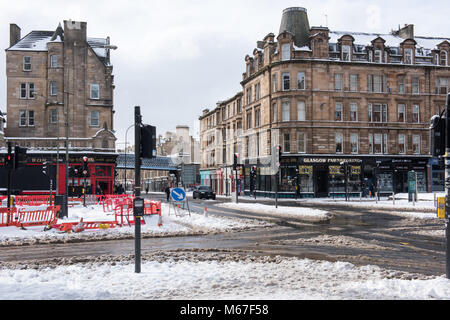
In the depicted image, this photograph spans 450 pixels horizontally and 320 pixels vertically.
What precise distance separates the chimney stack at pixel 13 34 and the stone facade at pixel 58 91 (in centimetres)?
214

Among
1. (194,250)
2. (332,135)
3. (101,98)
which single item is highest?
(101,98)

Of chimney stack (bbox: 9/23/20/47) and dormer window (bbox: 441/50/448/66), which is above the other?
chimney stack (bbox: 9/23/20/47)

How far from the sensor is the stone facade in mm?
46406

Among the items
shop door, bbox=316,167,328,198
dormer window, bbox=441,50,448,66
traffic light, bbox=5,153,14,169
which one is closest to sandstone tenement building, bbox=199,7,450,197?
shop door, bbox=316,167,328,198

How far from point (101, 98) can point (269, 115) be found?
1893 cm

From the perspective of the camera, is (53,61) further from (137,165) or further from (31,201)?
(137,165)

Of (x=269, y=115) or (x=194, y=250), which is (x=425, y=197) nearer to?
(x=269, y=115)

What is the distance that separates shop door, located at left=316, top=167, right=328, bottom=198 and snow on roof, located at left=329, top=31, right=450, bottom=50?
589 inches

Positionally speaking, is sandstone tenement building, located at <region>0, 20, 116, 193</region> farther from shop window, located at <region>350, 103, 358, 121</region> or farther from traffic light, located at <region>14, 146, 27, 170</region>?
traffic light, located at <region>14, 146, 27, 170</region>

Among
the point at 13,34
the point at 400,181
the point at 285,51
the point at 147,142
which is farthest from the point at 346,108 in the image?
the point at 147,142

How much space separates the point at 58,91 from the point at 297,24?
27682mm

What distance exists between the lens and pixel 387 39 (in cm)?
5219
